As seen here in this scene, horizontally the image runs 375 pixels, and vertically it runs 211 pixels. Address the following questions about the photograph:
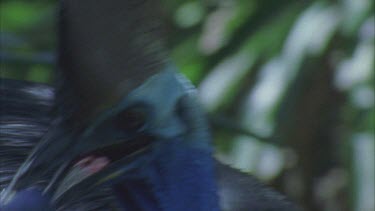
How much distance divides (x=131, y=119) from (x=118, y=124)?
0.03 metres

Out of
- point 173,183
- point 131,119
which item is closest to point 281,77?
point 173,183

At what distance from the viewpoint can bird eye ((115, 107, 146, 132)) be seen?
5.18ft

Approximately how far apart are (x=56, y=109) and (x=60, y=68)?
5cm

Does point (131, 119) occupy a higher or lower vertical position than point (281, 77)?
lower

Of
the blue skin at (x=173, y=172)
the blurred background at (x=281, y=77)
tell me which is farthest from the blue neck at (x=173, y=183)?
the blurred background at (x=281, y=77)

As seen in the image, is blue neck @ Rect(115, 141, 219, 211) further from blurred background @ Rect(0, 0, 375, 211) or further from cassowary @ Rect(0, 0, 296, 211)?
blurred background @ Rect(0, 0, 375, 211)

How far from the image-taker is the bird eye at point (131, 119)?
1.58 m

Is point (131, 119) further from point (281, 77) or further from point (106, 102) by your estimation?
point (281, 77)

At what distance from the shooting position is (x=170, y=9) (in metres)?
2.92

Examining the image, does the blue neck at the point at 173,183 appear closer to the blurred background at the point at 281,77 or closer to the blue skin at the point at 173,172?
the blue skin at the point at 173,172

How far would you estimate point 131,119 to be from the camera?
160 centimetres

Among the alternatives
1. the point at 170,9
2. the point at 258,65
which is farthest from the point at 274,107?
the point at 170,9

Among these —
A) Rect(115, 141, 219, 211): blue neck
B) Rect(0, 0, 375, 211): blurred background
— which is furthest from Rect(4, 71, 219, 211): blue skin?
Rect(0, 0, 375, 211): blurred background

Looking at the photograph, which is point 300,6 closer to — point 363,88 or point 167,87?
point 363,88
